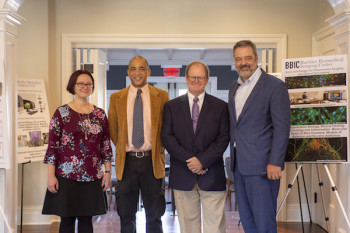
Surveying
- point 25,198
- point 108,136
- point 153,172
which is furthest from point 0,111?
point 25,198

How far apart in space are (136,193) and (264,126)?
1177 millimetres

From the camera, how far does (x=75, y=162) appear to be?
280 cm

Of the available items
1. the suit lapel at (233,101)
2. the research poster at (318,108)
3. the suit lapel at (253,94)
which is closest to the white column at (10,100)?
the suit lapel at (233,101)

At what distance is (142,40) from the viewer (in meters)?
4.94

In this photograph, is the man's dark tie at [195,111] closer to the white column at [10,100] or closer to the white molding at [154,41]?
the white column at [10,100]

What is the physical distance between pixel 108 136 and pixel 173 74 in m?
7.13

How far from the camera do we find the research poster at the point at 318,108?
331cm

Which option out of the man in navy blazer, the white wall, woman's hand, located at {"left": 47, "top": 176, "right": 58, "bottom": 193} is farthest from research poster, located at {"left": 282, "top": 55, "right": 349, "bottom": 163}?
woman's hand, located at {"left": 47, "top": 176, "right": 58, "bottom": 193}

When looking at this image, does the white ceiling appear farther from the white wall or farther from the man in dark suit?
the man in dark suit

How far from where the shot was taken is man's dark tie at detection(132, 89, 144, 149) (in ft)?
10.0

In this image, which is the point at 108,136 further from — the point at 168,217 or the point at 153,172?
the point at 168,217

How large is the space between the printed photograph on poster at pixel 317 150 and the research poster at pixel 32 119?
291cm

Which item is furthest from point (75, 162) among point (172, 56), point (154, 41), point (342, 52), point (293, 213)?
point (172, 56)

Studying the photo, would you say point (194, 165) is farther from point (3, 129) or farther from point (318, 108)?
point (3, 129)
